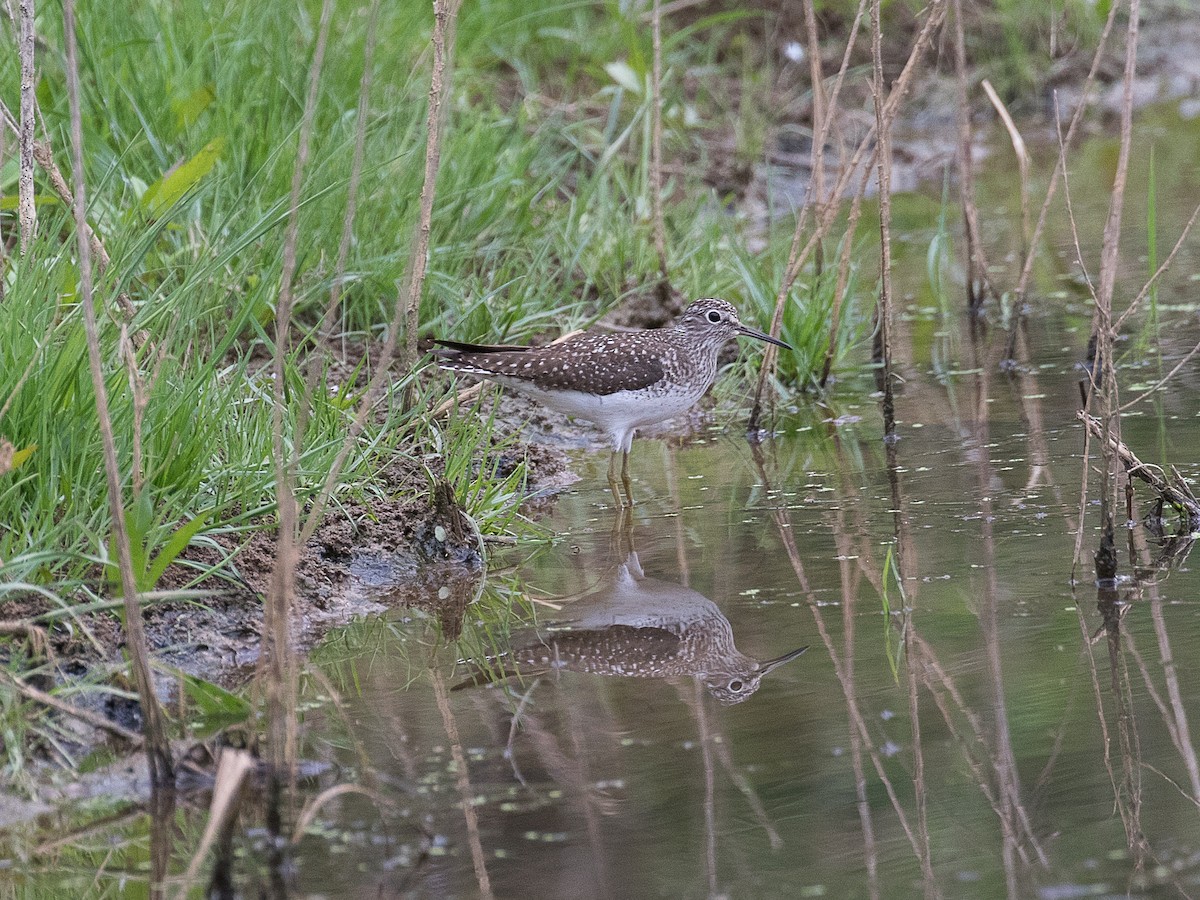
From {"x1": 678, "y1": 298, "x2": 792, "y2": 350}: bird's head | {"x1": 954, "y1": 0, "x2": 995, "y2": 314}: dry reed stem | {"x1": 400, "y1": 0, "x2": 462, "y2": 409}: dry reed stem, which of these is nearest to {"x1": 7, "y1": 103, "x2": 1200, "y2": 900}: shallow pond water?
{"x1": 400, "y1": 0, "x2": 462, "y2": 409}: dry reed stem

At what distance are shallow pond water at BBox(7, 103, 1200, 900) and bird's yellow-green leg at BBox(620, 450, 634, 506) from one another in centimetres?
12

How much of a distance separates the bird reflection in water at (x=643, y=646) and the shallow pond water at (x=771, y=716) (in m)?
0.01

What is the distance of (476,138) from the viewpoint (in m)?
8.51

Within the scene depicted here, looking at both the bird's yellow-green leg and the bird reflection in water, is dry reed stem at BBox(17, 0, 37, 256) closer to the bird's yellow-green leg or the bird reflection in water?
the bird reflection in water

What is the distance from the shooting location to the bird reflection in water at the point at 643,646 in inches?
178

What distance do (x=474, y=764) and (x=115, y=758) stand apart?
94 centimetres

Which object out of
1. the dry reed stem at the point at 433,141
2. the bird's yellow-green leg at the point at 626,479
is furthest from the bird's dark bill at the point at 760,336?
the dry reed stem at the point at 433,141

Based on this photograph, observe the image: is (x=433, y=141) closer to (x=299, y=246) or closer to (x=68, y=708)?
(x=299, y=246)

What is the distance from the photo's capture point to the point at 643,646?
4.85m

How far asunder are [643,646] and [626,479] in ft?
6.03

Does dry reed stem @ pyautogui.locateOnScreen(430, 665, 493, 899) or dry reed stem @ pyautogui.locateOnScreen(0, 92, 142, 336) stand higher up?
dry reed stem @ pyautogui.locateOnScreen(0, 92, 142, 336)

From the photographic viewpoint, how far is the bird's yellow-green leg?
21.5 ft

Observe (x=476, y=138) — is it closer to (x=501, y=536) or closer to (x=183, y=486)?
(x=501, y=536)

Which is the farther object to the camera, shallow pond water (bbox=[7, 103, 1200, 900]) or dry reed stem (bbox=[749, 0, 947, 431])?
dry reed stem (bbox=[749, 0, 947, 431])
